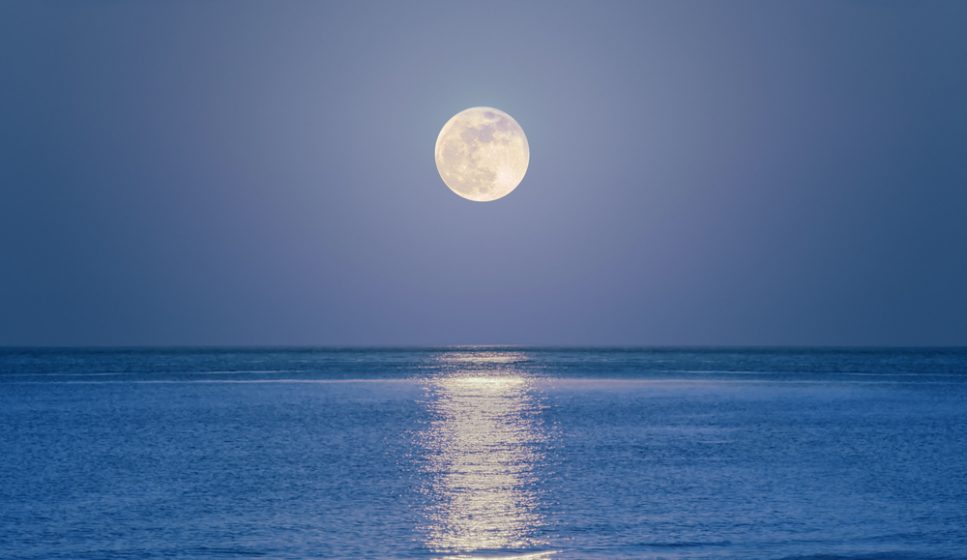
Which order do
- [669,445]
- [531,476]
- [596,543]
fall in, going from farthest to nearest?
[669,445]
[531,476]
[596,543]

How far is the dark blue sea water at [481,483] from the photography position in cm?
1501

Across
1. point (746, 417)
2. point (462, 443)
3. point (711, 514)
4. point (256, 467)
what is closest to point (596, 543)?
point (711, 514)

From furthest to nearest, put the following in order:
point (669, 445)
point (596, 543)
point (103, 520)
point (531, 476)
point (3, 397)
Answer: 1. point (3, 397)
2. point (669, 445)
3. point (531, 476)
4. point (103, 520)
5. point (596, 543)

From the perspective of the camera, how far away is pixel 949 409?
44.9 meters

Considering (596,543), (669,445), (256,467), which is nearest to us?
(596,543)

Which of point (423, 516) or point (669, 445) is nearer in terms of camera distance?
point (423, 516)

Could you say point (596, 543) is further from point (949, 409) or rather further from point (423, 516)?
point (949, 409)

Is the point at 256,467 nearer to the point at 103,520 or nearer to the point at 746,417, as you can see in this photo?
the point at 103,520

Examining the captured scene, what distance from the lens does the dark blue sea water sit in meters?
15.0

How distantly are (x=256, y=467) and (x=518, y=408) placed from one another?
70.1 ft

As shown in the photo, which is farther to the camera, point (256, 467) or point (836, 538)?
point (256, 467)

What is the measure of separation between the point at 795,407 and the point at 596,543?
1298 inches

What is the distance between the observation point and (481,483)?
20453mm

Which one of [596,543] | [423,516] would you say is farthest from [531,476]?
[596,543]
